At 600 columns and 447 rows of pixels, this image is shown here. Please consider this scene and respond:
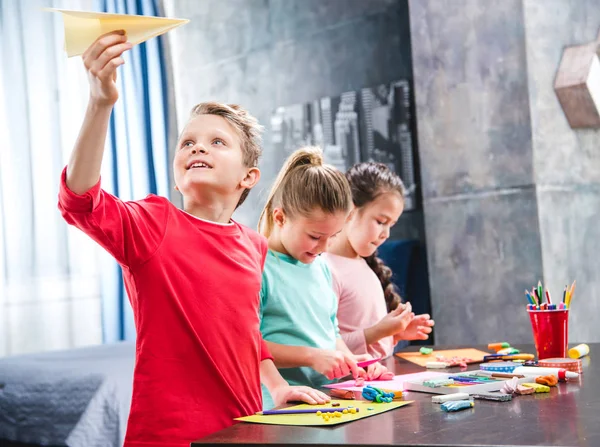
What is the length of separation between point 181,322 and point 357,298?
87cm

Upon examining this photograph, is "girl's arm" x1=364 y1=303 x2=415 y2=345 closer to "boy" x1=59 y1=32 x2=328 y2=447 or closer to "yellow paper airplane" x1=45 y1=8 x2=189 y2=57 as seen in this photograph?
"boy" x1=59 y1=32 x2=328 y2=447

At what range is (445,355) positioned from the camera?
1659mm

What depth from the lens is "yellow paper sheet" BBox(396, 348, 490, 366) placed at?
1591mm

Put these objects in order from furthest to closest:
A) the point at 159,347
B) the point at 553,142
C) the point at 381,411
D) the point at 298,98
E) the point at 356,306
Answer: the point at 298,98, the point at 553,142, the point at 356,306, the point at 159,347, the point at 381,411

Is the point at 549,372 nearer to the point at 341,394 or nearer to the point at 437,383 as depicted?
the point at 437,383

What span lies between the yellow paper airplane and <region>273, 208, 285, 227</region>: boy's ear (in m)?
0.66

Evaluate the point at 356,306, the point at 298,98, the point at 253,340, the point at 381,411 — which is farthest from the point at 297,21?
the point at 381,411

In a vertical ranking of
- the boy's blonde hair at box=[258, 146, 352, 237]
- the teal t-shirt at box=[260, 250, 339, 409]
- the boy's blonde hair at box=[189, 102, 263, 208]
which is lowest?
the teal t-shirt at box=[260, 250, 339, 409]

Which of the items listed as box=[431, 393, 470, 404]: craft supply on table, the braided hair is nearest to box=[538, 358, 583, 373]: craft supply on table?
box=[431, 393, 470, 404]: craft supply on table

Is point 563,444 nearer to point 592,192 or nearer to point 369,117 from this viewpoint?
point 592,192

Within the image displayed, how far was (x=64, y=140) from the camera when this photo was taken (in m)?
4.02

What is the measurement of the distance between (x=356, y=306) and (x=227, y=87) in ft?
8.51

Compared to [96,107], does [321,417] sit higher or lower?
lower

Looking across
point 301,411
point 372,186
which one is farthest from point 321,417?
point 372,186
